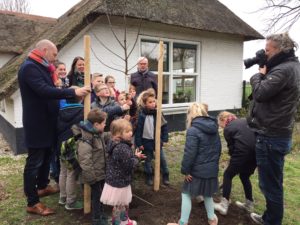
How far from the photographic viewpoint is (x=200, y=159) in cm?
307

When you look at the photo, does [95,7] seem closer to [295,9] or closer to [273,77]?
[273,77]

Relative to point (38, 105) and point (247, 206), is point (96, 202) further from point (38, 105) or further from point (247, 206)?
point (247, 206)

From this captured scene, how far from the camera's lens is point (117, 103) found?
383 cm

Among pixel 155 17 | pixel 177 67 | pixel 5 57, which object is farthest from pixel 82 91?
pixel 5 57

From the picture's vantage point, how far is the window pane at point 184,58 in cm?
883

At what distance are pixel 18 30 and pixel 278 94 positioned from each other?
10829 millimetres

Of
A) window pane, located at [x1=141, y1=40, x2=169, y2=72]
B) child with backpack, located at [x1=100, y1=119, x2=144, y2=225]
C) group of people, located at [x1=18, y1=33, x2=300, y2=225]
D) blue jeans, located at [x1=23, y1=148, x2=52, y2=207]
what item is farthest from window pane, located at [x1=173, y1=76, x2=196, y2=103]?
child with backpack, located at [x1=100, y1=119, x2=144, y2=225]

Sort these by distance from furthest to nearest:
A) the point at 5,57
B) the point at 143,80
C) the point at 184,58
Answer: the point at 5,57, the point at 184,58, the point at 143,80

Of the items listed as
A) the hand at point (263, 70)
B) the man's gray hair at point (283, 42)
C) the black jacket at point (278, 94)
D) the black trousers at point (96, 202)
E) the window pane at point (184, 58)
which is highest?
the window pane at point (184, 58)

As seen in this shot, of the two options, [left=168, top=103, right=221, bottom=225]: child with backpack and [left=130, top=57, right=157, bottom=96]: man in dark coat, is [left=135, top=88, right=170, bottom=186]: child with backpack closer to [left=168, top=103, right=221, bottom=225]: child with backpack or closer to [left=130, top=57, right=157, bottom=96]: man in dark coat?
[left=130, top=57, right=157, bottom=96]: man in dark coat

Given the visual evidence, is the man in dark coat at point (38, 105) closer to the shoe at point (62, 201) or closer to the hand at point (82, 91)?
the hand at point (82, 91)

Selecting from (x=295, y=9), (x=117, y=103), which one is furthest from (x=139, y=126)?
(x=295, y=9)

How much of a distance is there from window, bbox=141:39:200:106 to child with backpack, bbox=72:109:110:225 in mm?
5256

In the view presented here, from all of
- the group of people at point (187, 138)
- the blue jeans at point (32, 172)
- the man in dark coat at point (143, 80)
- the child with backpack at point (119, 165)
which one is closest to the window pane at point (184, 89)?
the man in dark coat at point (143, 80)
